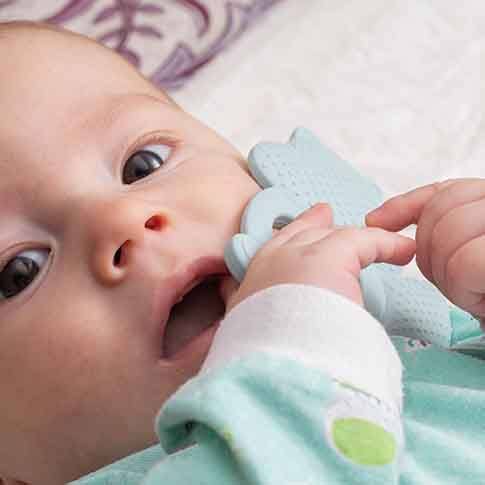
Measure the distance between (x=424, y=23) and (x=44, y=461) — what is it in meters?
0.86

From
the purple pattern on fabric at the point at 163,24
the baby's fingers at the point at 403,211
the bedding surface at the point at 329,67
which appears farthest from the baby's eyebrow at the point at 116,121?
the purple pattern on fabric at the point at 163,24

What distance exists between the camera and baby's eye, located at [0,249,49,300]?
831 mm

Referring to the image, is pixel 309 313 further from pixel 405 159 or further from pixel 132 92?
pixel 405 159

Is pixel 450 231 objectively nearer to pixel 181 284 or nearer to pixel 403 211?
pixel 403 211

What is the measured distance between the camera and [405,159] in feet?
4.25

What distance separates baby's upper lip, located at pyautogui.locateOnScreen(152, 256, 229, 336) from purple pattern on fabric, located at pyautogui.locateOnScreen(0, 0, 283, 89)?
798mm

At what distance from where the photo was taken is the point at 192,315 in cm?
79

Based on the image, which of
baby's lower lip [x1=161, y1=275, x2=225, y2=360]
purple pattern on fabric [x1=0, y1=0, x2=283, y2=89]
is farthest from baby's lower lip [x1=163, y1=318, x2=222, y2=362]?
purple pattern on fabric [x1=0, y1=0, x2=283, y2=89]

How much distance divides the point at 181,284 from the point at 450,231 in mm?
192

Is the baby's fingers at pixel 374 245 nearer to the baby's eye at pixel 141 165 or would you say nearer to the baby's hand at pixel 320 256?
Result: the baby's hand at pixel 320 256

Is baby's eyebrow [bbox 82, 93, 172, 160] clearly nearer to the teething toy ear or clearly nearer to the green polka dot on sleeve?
the teething toy ear

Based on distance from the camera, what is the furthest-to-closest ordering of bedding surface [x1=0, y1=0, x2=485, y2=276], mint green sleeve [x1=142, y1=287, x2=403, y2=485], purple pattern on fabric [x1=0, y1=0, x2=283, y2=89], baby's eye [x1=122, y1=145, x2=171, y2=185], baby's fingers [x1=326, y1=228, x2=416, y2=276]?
purple pattern on fabric [x1=0, y1=0, x2=283, y2=89] → bedding surface [x1=0, y1=0, x2=485, y2=276] → baby's eye [x1=122, y1=145, x2=171, y2=185] → baby's fingers [x1=326, y1=228, x2=416, y2=276] → mint green sleeve [x1=142, y1=287, x2=403, y2=485]

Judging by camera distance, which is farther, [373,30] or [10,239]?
[373,30]

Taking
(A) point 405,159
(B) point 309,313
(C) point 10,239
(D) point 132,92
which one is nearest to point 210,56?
(A) point 405,159
